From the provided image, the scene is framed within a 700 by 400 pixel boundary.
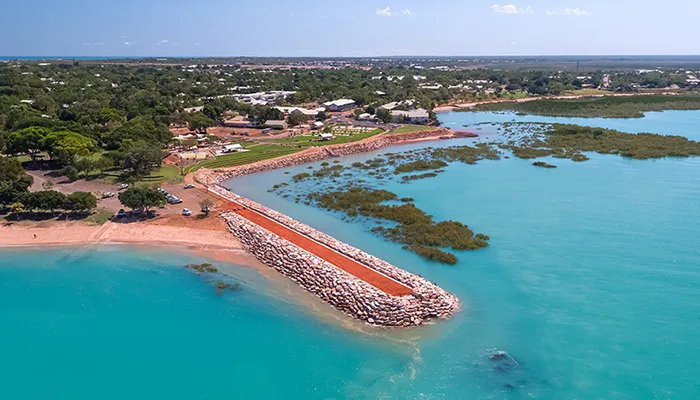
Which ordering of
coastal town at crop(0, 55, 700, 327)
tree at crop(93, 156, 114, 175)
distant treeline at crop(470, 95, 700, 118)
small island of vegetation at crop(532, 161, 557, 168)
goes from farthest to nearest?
distant treeline at crop(470, 95, 700, 118), small island of vegetation at crop(532, 161, 557, 168), tree at crop(93, 156, 114, 175), coastal town at crop(0, 55, 700, 327)

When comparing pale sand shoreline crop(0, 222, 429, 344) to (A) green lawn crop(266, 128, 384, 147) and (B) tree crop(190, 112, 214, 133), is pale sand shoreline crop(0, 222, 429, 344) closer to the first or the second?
(A) green lawn crop(266, 128, 384, 147)

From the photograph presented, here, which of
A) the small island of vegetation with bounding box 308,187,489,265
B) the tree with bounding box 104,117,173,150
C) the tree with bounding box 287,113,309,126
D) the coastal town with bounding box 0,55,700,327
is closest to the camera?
the coastal town with bounding box 0,55,700,327

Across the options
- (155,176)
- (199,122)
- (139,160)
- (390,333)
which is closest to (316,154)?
(199,122)

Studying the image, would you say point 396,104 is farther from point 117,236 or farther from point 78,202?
point 117,236

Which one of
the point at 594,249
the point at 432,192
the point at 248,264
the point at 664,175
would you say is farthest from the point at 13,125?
the point at 664,175

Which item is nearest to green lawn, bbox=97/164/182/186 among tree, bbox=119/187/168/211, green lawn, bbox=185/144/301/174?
green lawn, bbox=185/144/301/174

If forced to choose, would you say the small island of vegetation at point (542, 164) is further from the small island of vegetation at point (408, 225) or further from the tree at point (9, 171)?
the tree at point (9, 171)

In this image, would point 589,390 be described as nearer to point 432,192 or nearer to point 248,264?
point 248,264
